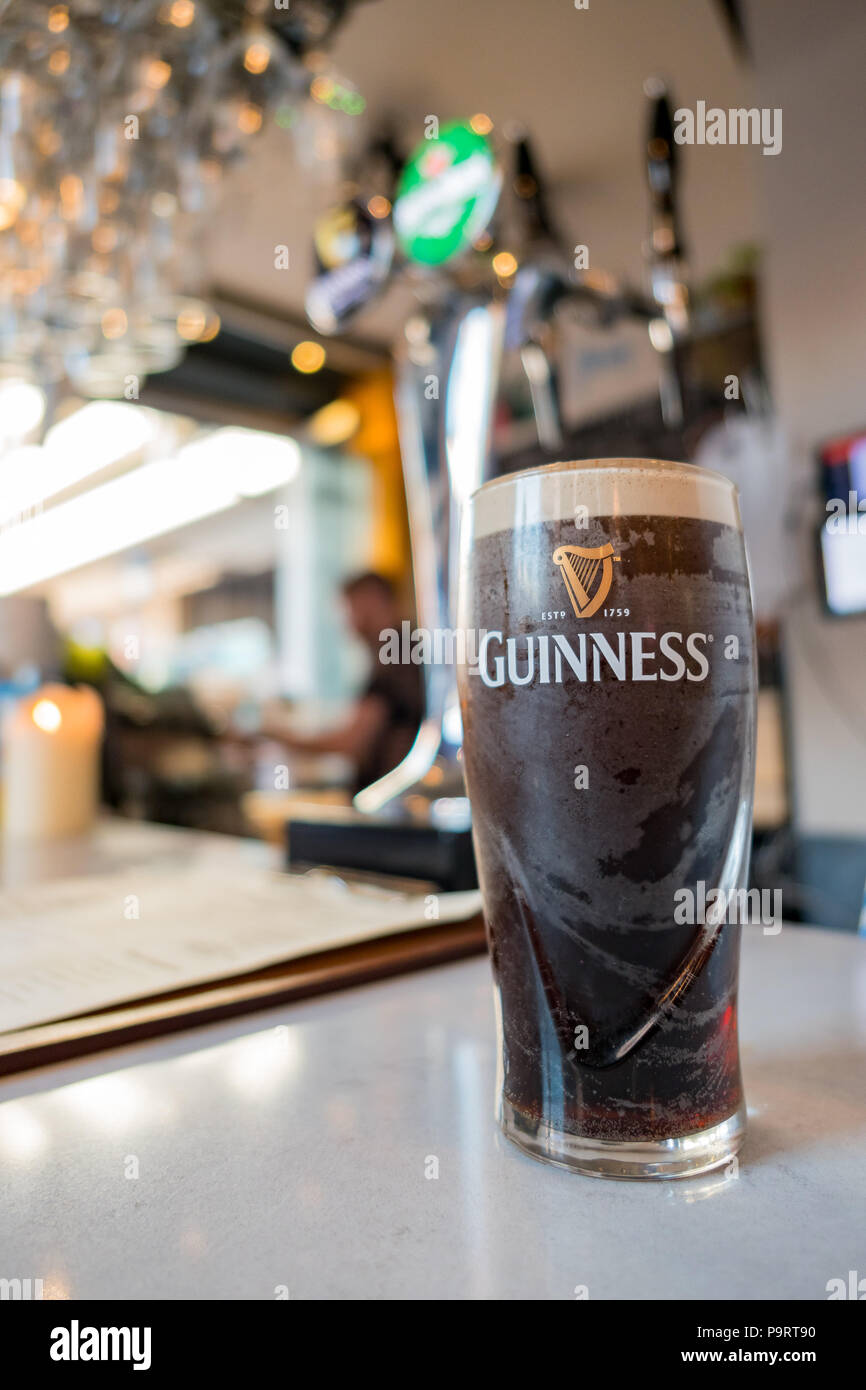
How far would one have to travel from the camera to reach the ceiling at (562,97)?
270 cm

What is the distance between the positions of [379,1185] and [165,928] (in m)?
0.43

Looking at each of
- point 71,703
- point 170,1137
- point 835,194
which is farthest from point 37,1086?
point 835,194

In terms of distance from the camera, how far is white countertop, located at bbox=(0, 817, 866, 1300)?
12.1 inches

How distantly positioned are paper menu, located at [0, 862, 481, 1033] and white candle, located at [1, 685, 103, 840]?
56 centimetres

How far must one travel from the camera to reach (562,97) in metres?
3.09

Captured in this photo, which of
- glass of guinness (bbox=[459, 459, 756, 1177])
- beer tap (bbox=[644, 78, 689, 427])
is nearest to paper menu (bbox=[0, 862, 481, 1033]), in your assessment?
glass of guinness (bbox=[459, 459, 756, 1177])

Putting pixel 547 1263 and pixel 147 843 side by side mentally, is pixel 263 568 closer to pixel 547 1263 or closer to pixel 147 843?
pixel 147 843

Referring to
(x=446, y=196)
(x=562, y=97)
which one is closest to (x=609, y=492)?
(x=446, y=196)

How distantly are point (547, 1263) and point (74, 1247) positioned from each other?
0.17 meters

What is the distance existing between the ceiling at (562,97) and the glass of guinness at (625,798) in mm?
2013

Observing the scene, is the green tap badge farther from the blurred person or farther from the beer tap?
the blurred person

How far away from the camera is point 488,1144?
1.32 feet

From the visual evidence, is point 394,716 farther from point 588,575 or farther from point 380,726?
point 588,575

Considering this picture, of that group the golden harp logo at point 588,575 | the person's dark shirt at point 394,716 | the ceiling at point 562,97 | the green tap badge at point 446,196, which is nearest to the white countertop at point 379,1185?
the golden harp logo at point 588,575
